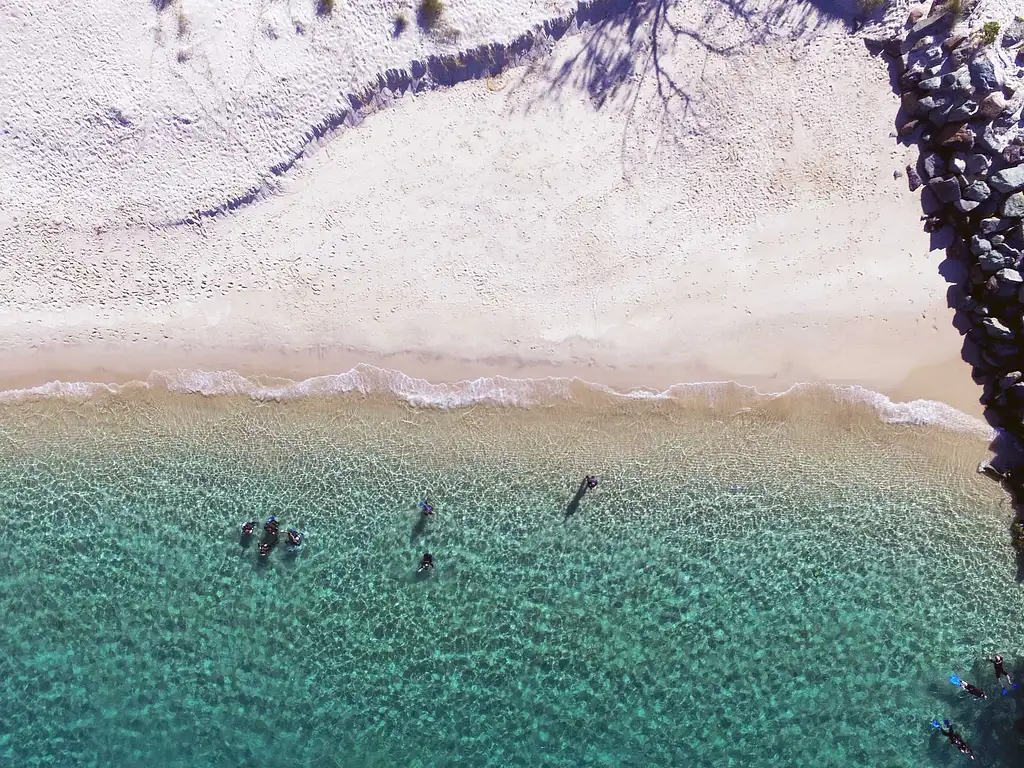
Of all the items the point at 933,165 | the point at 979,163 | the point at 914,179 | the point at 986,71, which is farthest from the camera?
the point at 914,179

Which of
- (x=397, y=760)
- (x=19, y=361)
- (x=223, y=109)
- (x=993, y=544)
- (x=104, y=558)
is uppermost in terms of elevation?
(x=223, y=109)

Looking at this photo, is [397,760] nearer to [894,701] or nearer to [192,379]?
[192,379]

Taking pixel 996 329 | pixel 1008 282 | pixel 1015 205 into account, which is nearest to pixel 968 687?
pixel 996 329

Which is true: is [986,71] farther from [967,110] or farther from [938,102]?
[938,102]

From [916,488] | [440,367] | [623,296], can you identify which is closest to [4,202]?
[440,367]

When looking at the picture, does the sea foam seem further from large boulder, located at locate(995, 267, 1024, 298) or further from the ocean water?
large boulder, located at locate(995, 267, 1024, 298)

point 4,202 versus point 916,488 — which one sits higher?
point 4,202
